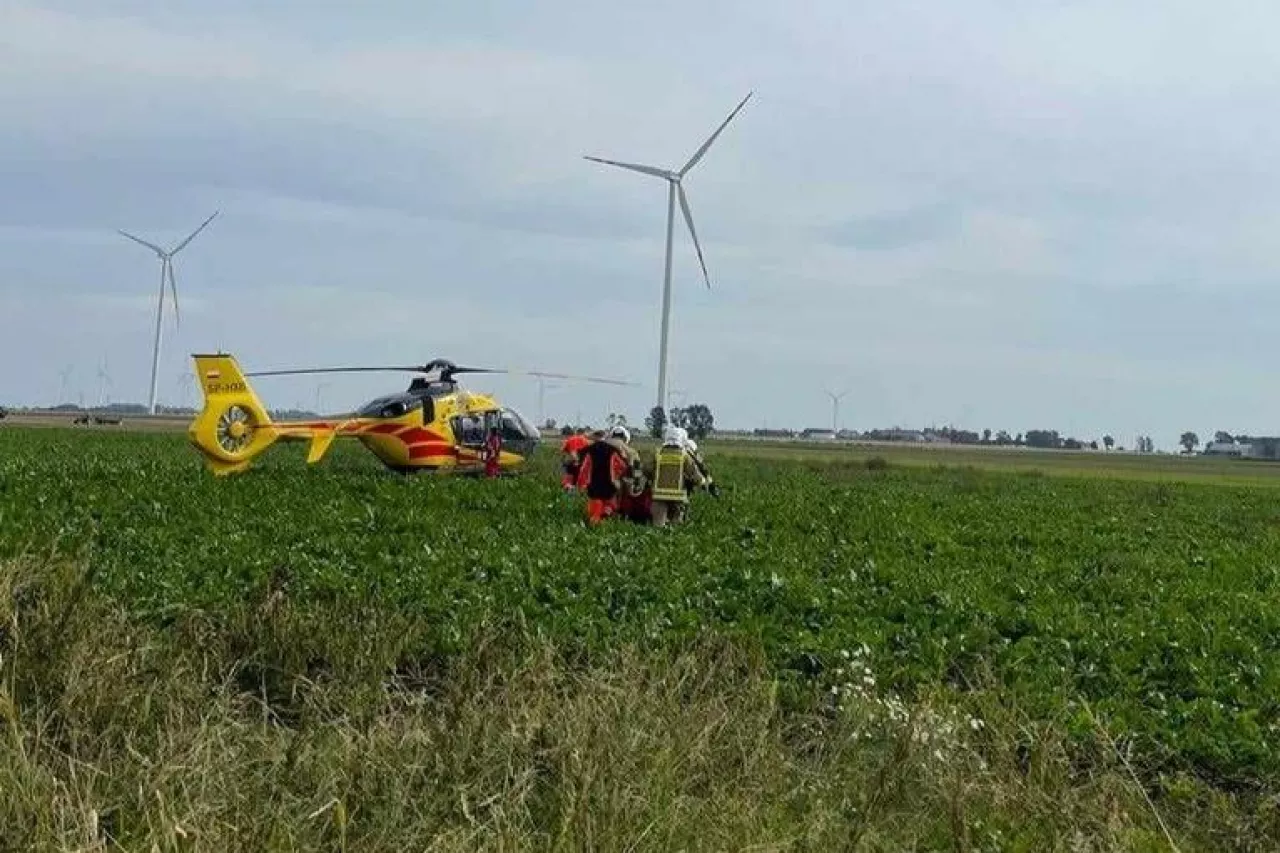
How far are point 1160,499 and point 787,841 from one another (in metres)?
29.4

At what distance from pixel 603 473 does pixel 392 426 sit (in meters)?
8.98

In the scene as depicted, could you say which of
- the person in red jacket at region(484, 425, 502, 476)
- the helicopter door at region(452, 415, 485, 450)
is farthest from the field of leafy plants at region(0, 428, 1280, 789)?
the person in red jacket at region(484, 425, 502, 476)

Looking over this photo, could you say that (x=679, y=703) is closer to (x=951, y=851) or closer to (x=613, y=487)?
(x=951, y=851)

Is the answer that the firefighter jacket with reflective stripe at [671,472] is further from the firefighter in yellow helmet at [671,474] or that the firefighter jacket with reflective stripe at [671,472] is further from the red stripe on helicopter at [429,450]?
the red stripe on helicopter at [429,450]

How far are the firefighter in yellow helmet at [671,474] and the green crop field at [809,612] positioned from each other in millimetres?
656

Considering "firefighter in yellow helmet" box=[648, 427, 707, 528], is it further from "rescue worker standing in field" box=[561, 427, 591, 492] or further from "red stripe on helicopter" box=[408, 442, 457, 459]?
"red stripe on helicopter" box=[408, 442, 457, 459]

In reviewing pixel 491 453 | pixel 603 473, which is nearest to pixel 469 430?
pixel 491 453

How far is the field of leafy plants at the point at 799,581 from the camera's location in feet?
33.4

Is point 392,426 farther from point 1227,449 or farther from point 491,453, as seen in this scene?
point 1227,449

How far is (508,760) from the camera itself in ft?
22.7

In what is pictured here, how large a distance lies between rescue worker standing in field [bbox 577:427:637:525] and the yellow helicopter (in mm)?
8487

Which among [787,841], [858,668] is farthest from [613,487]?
[787,841]

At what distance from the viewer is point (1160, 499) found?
32.8m

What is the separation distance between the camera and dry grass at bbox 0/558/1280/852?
20.0 ft
